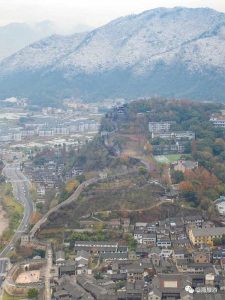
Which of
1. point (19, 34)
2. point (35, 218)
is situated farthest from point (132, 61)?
point (19, 34)

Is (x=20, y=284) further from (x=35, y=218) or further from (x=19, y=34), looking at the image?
(x=19, y=34)

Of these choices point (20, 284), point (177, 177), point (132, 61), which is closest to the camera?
point (20, 284)

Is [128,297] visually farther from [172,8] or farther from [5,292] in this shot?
[172,8]

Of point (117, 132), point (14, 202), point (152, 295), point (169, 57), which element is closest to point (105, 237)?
point (152, 295)

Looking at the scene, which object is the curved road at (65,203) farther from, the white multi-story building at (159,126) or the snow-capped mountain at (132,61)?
the snow-capped mountain at (132,61)

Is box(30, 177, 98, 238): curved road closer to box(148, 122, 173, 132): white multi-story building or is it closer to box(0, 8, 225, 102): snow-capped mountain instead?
box(148, 122, 173, 132): white multi-story building

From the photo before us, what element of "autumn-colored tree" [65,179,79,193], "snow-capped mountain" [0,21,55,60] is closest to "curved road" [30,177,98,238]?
"autumn-colored tree" [65,179,79,193]

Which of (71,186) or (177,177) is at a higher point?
(177,177)
